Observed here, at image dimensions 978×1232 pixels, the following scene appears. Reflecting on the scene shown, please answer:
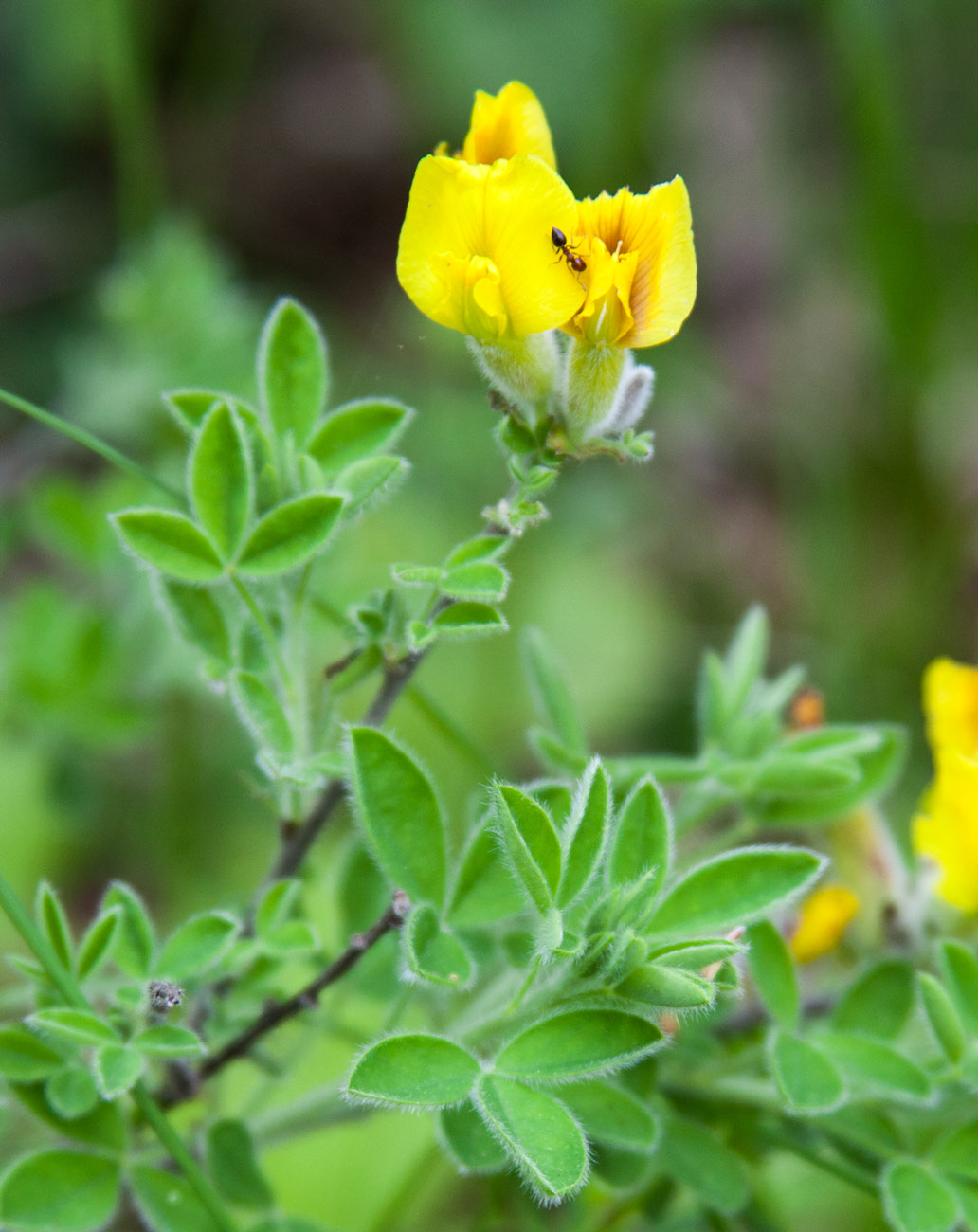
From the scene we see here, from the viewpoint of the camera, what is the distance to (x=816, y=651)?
11.1 feet

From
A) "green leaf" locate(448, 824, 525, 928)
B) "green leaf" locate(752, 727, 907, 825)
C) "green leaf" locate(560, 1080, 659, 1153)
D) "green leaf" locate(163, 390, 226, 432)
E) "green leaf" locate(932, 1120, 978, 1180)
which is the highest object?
"green leaf" locate(163, 390, 226, 432)

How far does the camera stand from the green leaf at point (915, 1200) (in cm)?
140

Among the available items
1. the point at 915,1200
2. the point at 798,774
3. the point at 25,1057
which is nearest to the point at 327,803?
the point at 25,1057

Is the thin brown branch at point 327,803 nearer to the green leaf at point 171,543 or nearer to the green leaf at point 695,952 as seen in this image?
the green leaf at point 171,543

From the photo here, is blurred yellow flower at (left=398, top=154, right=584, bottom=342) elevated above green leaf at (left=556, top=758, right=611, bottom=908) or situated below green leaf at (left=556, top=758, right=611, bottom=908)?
above

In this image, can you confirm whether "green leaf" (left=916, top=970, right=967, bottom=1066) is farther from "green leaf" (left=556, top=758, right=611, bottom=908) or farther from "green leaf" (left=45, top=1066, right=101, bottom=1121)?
"green leaf" (left=45, top=1066, right=101, bottom=1121)

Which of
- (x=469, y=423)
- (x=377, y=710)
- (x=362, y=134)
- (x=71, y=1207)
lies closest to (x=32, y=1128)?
(x=71, y=1207)

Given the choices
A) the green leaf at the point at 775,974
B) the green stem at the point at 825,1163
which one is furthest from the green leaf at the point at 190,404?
the green stem at the point at 825,1163

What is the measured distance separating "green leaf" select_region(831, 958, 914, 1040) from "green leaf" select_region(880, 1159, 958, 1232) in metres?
0.16

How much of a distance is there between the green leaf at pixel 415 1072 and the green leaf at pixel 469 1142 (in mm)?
121

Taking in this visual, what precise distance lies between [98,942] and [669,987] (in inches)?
23.1

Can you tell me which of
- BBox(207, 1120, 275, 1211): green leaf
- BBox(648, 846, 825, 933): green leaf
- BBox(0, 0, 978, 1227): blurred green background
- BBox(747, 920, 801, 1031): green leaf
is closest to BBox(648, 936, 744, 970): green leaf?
BBox(648, 846, 825, 933): green leaf

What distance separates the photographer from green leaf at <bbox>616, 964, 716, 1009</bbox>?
1.09 metres

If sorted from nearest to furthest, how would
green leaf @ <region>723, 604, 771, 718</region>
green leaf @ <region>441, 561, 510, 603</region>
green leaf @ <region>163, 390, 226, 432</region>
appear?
green leaf @ <region>441, 561, 510, 603</region>, green leaf @ <region>163, 390, 226, 432</region>, green leaf @ <region>723, 604, 771, 718</region>
